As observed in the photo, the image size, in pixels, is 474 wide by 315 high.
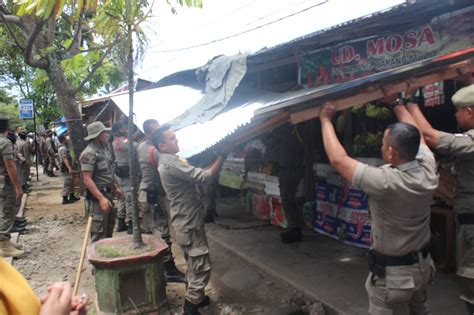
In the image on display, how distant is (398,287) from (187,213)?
238cm

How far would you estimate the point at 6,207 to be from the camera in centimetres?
682

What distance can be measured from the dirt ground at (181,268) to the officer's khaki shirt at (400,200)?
1.82 metres

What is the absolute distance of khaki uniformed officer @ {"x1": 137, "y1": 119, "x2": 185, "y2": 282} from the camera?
5625 millimetres

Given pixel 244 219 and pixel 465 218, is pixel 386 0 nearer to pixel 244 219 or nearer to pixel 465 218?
pixel 465 218

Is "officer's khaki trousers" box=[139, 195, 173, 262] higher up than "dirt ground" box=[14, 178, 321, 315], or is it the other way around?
"officer's khaki trousers" box=[139, 195, 173, 262]

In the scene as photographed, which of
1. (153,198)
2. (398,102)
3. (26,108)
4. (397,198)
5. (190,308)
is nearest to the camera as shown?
(397,198)

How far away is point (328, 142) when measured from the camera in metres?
2.69

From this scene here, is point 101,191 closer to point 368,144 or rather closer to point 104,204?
point 104,204

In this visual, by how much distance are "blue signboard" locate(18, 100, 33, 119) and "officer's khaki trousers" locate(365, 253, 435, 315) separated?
16152 millimetres

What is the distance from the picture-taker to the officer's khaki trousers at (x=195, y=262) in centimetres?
431

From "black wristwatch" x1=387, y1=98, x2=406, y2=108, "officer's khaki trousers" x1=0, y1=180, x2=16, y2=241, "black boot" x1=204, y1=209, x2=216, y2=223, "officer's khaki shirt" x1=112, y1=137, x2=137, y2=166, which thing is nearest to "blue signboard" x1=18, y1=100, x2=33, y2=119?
"officer's khaki shirt" x1=112, y1=137, x2=137, y2=166

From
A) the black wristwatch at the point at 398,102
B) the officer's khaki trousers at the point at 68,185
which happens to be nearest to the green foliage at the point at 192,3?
the black wristwatch at the point at 398,102

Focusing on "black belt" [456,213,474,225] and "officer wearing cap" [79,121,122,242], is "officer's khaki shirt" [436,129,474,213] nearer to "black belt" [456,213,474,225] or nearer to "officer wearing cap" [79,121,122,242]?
"black belt" [456,213,474,225]

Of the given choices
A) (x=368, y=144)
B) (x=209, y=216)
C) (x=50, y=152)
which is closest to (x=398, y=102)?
(x=368, y=144)
